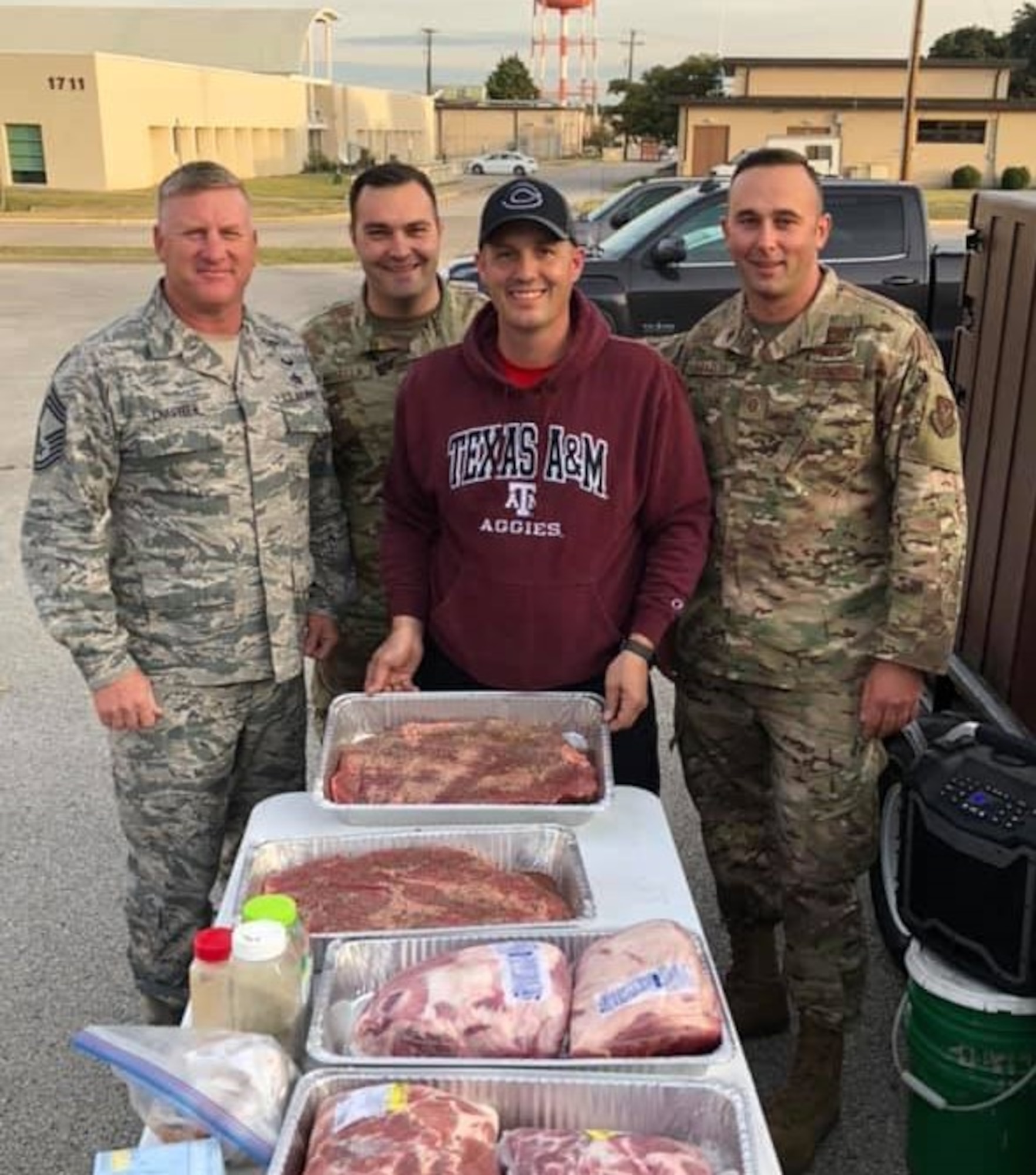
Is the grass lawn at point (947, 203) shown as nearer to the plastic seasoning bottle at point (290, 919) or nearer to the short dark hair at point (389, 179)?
the short dark hair at point (389, 179)

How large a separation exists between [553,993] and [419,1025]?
0.62 ft

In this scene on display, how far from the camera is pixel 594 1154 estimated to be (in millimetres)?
1477

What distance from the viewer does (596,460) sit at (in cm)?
262

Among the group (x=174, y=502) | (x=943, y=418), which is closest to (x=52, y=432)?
(x=174, y=502)

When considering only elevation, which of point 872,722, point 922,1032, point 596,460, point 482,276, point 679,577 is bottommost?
point 922,1032

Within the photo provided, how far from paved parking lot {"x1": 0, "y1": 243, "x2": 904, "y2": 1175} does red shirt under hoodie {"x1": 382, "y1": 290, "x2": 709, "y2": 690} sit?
0.67 meters

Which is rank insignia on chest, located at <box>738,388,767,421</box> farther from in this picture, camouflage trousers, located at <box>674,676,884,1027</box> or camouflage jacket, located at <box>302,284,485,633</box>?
camouflage jacket, located at <box>302,284,485,633</box>

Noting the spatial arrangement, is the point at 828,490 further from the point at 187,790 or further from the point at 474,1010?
the point at 187,790

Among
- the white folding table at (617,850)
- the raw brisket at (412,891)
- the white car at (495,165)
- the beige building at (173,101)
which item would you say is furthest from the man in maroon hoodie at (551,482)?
the white car at (495,165)

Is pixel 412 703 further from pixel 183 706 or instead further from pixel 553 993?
pixel 553 993

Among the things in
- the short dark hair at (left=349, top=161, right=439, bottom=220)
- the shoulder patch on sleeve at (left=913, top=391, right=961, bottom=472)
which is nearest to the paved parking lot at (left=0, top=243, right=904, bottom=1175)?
the shoulder patch on sleeve at (left=913, top=391, right=961, bottom=472)

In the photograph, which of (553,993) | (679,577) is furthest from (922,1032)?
(553,993)

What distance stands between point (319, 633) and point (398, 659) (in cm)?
39

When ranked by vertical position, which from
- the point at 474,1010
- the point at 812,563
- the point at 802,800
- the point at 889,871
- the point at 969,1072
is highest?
the point at 812,563
